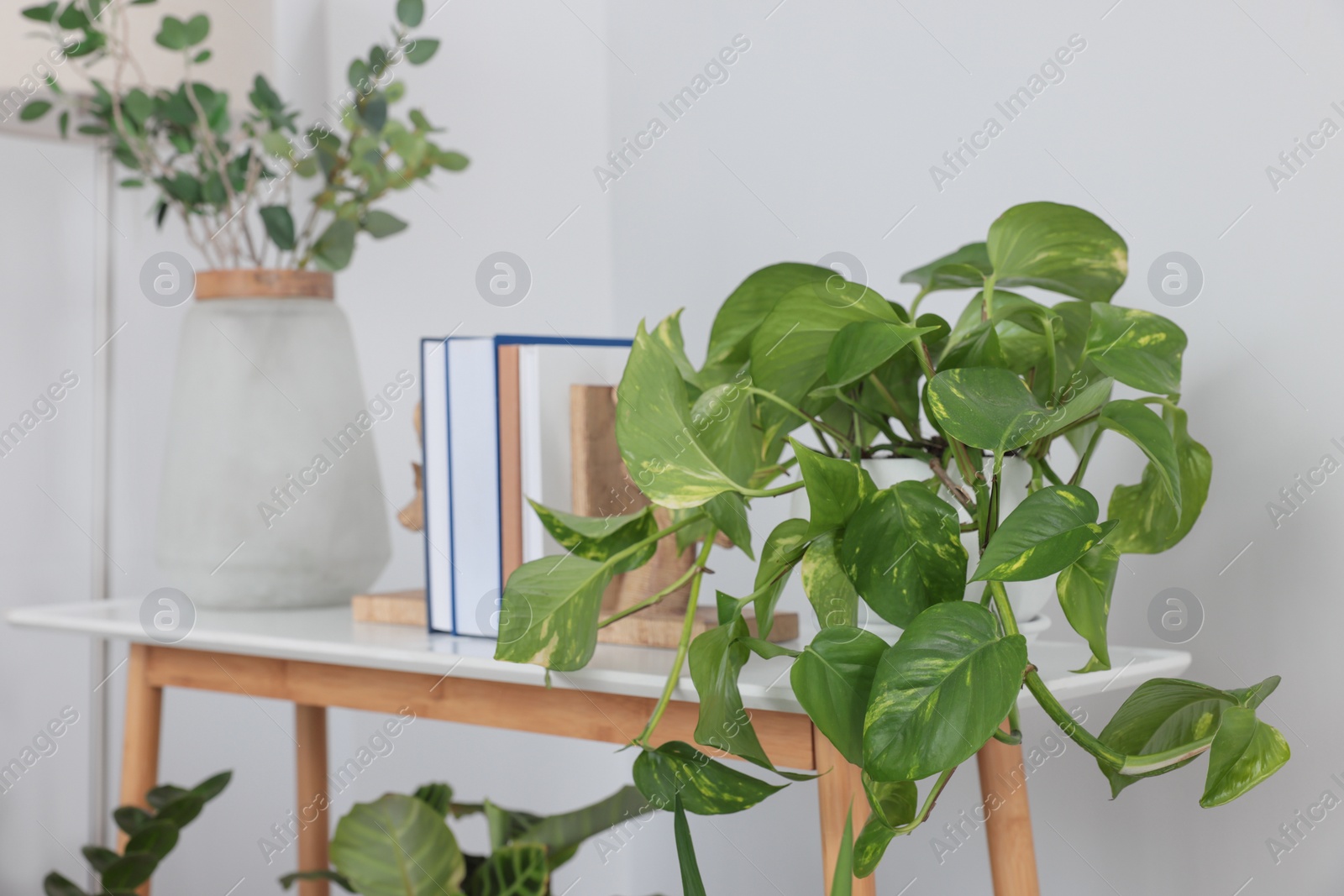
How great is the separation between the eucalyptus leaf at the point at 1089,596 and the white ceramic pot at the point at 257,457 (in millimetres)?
727

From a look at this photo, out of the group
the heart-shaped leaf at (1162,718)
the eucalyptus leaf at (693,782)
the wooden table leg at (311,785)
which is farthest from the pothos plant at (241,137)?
the heart-shaped leaf at (1162,718)

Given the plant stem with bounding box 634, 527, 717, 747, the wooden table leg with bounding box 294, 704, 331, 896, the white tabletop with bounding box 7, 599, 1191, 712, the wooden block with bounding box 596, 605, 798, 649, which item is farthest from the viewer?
the wooden table leg with bounding box 294, 704, 331, 896

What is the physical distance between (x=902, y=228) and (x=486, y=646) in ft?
1.72

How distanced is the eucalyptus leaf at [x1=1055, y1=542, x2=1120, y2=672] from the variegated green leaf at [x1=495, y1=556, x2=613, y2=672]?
0.80 feet

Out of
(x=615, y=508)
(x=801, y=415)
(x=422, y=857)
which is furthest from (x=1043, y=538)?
(x=422, y=857)

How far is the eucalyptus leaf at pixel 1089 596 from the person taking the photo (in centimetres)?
51

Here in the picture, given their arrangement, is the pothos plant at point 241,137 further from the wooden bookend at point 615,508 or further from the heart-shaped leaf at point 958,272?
the heart-shaped leaf at point 958,272

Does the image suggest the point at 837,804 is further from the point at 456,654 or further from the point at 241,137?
the point at 241,137

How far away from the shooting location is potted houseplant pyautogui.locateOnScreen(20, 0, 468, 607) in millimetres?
1026

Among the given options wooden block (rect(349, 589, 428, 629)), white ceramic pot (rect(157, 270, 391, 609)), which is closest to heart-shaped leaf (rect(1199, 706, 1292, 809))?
wooden block (rect(349, 589, 428, 629))

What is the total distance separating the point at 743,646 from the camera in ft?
1.81

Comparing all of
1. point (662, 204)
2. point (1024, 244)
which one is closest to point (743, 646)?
point (1024, 244)

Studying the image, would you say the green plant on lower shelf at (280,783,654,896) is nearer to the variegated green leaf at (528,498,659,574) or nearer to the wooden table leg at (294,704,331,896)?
the variegated green leaf at (528,498,659,574)

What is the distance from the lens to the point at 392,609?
3.07ft
